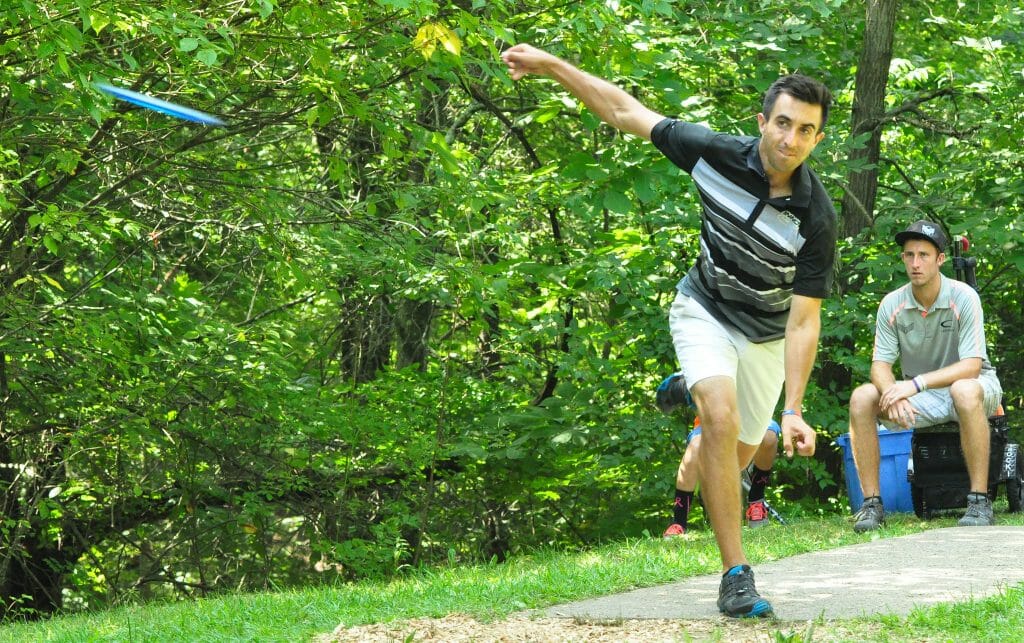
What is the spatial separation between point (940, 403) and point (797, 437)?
362 cm

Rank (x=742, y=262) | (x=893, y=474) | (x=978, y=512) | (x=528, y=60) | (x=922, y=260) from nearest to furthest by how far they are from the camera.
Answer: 1. (x=742, y=262)
2. (x=528, y=60)
3. (x=978, y=512)
4. (x=922, y=260)
5. (x=893, y=474)

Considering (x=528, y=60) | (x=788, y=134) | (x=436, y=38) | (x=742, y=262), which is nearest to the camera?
(x=788, y=134)

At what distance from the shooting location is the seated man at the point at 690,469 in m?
7.08

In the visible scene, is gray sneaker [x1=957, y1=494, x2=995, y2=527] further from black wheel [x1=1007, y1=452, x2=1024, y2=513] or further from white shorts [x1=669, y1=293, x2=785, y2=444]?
white shorts [x1=669, y1=293, x2=785, y2=444]

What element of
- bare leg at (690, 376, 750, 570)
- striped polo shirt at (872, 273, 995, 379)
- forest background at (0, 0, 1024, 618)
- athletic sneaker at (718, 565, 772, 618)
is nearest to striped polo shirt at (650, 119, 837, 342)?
bare leg at (690, 376, 750, 570)

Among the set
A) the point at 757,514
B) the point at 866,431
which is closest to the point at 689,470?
the point at 757,514

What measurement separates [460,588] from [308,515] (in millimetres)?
5972

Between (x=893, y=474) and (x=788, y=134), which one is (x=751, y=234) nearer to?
(x=788, y=134)

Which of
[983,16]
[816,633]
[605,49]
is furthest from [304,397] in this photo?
[983,16]

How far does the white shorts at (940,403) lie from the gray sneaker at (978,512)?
53 centimetres

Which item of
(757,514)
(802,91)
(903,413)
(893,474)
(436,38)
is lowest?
(757,514)

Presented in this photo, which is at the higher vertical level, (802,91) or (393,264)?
(802,91)

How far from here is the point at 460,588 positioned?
4820mm

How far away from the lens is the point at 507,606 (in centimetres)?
421
